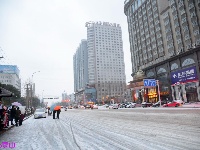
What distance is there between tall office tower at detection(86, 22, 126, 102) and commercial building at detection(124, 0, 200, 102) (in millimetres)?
97968

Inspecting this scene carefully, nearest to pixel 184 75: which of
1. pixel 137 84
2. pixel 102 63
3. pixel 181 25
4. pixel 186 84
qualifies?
pixel 186 84

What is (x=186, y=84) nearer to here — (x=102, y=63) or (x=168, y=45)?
(x=168, y=45)

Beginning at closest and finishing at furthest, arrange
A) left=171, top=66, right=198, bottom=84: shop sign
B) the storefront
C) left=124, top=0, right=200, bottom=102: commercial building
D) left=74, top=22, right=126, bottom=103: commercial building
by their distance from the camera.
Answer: left=171, top=66, right=198, bottom=84: shop sign
the storefront
left=124, top=0, right=200, bottom=102: commercial building
left=74, top=22, right=126, bottom=103: commercial building

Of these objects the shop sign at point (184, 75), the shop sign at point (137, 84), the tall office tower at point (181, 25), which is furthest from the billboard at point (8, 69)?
the shop sign at point (184, 75)

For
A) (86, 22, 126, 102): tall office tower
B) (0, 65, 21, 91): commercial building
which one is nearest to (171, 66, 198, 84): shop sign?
(0, 65, 21, 91): commercial building

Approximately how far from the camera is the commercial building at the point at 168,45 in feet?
169

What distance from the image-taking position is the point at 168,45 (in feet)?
214

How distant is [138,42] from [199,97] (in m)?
41.1

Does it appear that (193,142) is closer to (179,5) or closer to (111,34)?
(179,5)

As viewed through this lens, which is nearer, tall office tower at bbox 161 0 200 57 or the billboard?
tall office tower at bbox 161 0 200 57

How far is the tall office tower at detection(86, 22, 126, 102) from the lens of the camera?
608ft

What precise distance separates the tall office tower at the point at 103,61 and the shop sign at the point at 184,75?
126 m

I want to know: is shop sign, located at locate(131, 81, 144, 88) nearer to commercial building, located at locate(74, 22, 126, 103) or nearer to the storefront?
the storefront

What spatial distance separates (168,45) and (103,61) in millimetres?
126021
